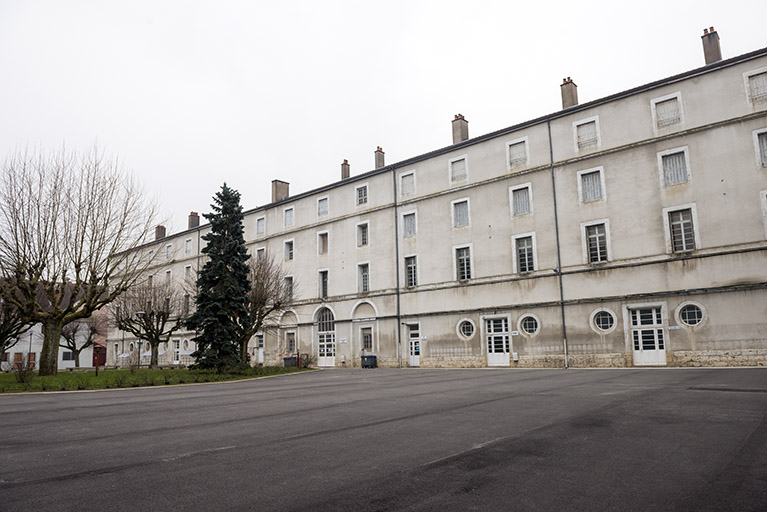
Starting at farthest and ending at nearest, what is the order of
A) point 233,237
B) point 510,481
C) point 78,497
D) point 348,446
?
1. point 233,237
2. point 348,446
3. point 510,481
4. point 78,497

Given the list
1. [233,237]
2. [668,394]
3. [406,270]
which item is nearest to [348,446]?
[668,394]

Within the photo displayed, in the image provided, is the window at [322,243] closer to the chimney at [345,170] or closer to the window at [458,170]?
the chimney at [345,170]

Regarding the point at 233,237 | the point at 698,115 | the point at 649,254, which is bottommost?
the point at 649,254

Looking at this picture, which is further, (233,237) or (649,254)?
(233,237)

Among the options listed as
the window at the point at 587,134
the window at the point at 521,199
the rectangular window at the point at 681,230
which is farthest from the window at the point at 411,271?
the rectangular window at the point at 681,230

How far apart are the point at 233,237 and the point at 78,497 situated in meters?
27.7

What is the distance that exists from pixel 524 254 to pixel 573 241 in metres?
3.06

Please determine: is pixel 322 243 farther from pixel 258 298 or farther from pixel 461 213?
pixel 461 213

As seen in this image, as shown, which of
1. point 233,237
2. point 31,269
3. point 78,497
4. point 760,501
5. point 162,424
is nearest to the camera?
point 760,501

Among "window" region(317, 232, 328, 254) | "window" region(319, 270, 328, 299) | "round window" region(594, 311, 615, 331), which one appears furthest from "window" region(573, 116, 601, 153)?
"window" region(319, 270, 328, 299)

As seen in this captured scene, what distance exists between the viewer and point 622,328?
27.1 metres

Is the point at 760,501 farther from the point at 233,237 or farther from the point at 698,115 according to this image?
the point at 233,237

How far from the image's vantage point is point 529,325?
100 ft

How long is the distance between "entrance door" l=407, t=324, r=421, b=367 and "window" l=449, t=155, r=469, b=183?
10.3 metres
